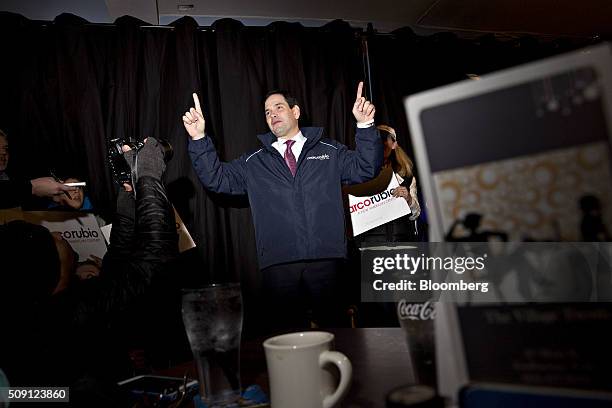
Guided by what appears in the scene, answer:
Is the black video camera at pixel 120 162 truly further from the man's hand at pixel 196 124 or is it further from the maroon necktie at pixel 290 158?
the maroon necktie at pixel 290 158

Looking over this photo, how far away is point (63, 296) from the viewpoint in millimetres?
854

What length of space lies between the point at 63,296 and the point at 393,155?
98.5 inches

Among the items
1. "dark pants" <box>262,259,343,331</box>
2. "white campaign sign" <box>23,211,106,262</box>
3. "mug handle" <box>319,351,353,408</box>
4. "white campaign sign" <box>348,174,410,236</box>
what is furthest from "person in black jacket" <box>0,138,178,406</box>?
"white campaign sign" <box>348,174,410,236</box>

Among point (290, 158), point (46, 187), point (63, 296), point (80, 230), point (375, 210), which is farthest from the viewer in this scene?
point (375, 210)

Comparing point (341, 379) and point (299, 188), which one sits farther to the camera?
point (299, 188)

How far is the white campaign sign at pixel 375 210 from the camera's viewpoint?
2906 millimetres

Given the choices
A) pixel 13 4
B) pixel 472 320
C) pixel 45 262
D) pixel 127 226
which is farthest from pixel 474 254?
pixel 13 4

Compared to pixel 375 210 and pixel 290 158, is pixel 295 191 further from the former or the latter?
pixel 375 210

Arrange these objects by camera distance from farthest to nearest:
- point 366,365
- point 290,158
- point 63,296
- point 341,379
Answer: point 290,158 → point 63,296 → point 366,365 → point 341,379

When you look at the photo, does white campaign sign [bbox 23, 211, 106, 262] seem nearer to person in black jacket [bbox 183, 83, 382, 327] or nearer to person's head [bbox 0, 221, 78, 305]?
person in black jacket [bbox 183, 83, 382, 327]

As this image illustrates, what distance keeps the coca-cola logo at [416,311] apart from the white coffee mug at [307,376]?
0.08m

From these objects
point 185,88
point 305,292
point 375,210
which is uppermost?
point 185,88

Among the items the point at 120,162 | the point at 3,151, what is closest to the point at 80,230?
the point at 3,151

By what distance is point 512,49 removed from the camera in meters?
3.48
